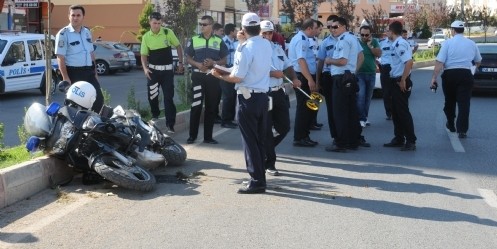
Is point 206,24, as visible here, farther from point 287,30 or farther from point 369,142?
point 287,30

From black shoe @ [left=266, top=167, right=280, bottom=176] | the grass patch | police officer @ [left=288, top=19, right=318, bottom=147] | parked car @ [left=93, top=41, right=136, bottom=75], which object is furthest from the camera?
parked car @ [left=93, top=41, right=136, bottom=75]

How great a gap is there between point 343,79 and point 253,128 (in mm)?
2776

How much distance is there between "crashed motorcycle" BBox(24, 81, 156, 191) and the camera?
664 cm

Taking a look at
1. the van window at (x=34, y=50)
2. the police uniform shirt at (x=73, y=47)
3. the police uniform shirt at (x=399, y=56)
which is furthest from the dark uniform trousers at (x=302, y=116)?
the van window at (x=34, y=50)

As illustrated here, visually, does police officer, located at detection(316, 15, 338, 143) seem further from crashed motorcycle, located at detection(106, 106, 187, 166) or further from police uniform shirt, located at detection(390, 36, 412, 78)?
crashed motorcycle, located at detection(106, 106, 187, 166)

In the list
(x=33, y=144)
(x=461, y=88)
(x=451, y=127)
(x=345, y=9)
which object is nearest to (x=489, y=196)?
(x=461, y=88)

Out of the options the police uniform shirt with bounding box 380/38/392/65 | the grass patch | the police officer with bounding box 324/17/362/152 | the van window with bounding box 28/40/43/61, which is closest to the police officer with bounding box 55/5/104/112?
the grass patch

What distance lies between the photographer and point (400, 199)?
6.72 meters

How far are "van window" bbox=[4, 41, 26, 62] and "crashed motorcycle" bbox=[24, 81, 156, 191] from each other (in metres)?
10.8

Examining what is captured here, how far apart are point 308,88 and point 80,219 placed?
16.5 feet

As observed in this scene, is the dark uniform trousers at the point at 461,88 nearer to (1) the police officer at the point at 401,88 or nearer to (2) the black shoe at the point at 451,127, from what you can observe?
(2) the black shoe at the point at 451,127

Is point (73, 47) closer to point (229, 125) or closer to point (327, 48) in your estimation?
point (327, 48)

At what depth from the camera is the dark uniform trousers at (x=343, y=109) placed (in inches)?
362

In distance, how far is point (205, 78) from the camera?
980cm
